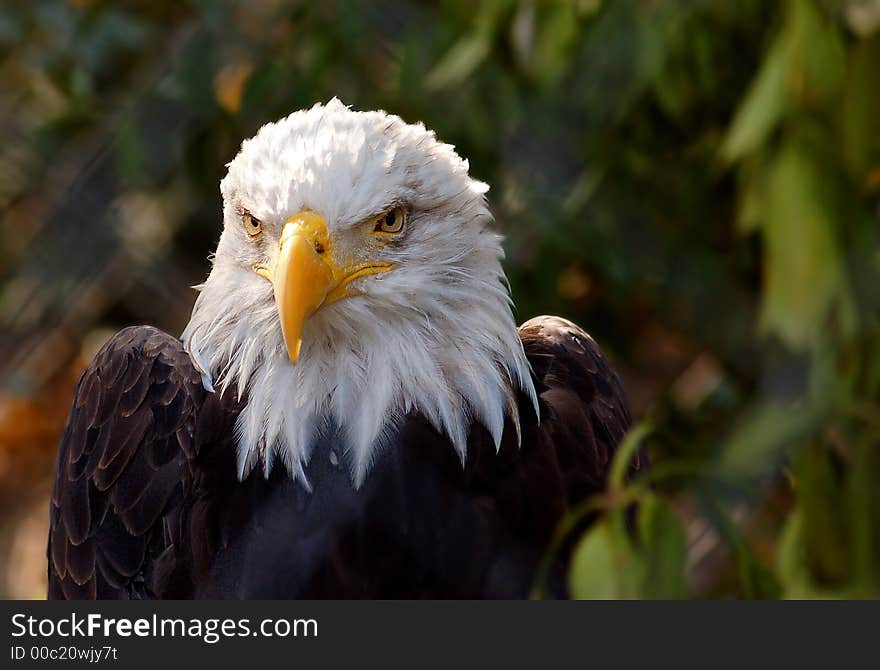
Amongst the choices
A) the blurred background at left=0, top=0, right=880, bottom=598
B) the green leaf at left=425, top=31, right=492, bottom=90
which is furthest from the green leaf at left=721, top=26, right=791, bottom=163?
the green leaf at left=425, top=31, right=492, bottom=90

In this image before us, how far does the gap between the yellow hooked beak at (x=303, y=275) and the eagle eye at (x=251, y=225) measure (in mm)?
47

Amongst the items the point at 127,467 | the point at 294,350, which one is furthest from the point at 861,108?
the point at 127,467

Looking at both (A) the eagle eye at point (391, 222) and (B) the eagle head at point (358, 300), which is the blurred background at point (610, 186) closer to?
(B) the eagle head at point (358, 300)

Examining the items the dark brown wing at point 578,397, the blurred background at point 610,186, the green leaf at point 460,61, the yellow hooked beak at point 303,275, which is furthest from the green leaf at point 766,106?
the yellow hooked beak at point 303,275

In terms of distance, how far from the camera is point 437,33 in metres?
1.82

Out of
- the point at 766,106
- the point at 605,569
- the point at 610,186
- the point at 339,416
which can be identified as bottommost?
the point at 605,569

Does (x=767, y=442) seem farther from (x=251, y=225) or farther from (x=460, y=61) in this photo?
(x=460, y=61)

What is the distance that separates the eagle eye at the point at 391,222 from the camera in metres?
1.32

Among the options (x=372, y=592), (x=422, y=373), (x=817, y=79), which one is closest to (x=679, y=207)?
(x=817, y=79)

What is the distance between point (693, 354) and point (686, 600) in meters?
1.26

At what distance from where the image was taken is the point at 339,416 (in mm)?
1335

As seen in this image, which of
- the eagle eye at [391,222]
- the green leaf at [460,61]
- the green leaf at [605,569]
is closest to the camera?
the green leaf at [605,569]

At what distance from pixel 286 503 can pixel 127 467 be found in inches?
7.5

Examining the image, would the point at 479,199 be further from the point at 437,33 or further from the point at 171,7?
the point at 171,7
